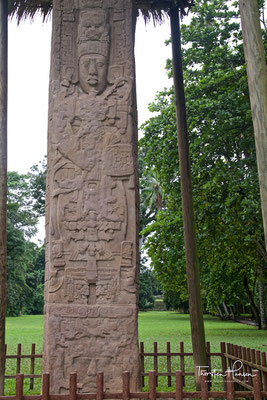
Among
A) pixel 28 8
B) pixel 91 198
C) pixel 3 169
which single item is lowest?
pixel 91 198

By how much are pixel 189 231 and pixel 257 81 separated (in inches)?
111

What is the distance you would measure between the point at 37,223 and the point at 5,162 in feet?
92.0

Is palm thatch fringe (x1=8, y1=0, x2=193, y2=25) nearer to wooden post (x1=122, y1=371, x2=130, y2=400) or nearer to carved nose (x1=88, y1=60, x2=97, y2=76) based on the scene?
carved nose (x1=88, y1=60, x2=97, y2=76)

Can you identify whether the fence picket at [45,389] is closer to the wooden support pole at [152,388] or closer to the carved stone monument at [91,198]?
the wooden support pole at [152,388]

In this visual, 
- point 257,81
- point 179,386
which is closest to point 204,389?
point 179,386

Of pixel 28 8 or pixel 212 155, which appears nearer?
pixel 28 8

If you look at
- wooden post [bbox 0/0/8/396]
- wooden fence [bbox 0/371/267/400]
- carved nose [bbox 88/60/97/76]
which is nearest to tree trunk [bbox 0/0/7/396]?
wooden post [bbox 0/0/8/396]

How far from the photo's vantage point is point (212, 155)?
11.3m

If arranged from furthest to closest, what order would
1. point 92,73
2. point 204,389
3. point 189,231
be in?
1. point 189,231
2. point 92,73
3. point 204,389

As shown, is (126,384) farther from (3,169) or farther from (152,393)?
(3,169)

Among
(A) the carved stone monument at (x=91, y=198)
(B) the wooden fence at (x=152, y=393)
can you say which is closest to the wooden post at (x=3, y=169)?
(A) the carved stone monument at (x=91, y=198)

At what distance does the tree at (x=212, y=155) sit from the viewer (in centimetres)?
1060

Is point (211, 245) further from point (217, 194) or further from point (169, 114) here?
point (169, 114)

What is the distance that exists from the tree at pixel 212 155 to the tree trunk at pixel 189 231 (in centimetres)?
349
